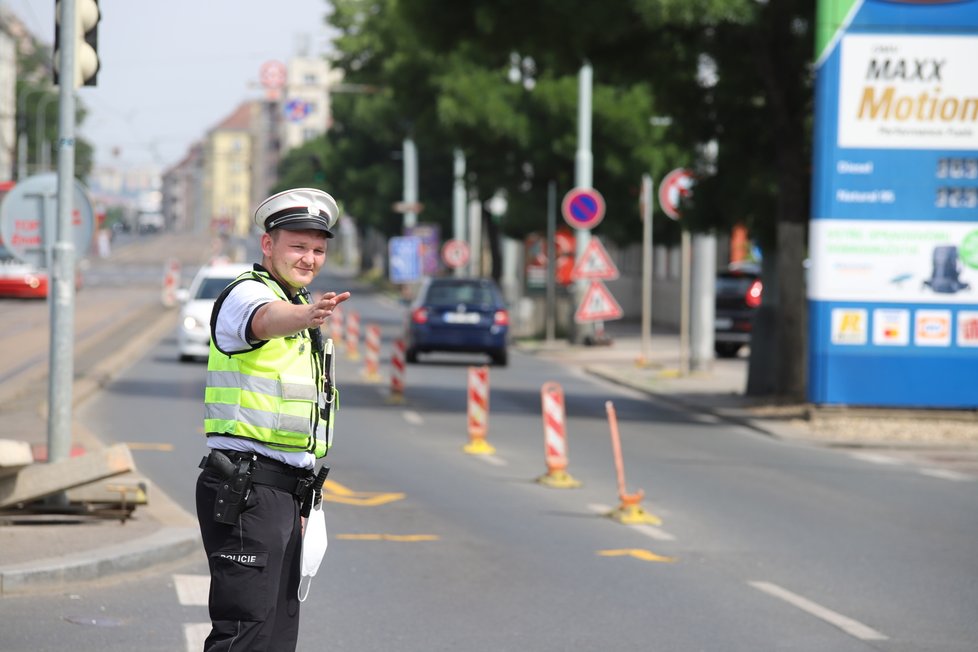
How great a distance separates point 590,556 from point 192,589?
254cm

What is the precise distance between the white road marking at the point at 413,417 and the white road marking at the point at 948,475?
5838 millimetres

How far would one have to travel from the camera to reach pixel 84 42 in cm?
1109

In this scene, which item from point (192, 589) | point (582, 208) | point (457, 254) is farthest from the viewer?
point (457, 254)

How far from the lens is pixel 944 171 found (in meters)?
20.0

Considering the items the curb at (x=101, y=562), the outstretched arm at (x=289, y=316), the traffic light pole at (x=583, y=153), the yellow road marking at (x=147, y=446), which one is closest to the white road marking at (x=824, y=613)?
the curb at (x=101, y=562)

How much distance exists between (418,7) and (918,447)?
29.7 feet

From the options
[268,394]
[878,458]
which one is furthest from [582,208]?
[268,394]

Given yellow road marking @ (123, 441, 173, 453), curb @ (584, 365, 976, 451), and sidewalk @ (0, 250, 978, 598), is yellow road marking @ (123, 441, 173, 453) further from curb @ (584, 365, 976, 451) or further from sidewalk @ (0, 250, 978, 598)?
curb @ (584, 365, 976, 451)

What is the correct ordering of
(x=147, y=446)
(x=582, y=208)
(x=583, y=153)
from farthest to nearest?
1. (x=583, y=153)
2. (x=582, y=208)
3. (x=147, y=446)

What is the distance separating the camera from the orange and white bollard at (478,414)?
16438mm

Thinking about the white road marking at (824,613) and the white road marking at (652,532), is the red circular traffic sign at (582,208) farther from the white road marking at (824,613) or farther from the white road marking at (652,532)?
the white road marking at (824,613)

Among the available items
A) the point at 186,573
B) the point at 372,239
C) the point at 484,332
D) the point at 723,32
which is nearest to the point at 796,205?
the point at 723,32

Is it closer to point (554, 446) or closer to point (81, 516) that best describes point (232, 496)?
point (81, 516)

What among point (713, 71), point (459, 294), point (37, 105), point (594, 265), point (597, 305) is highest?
point (37, 105)
